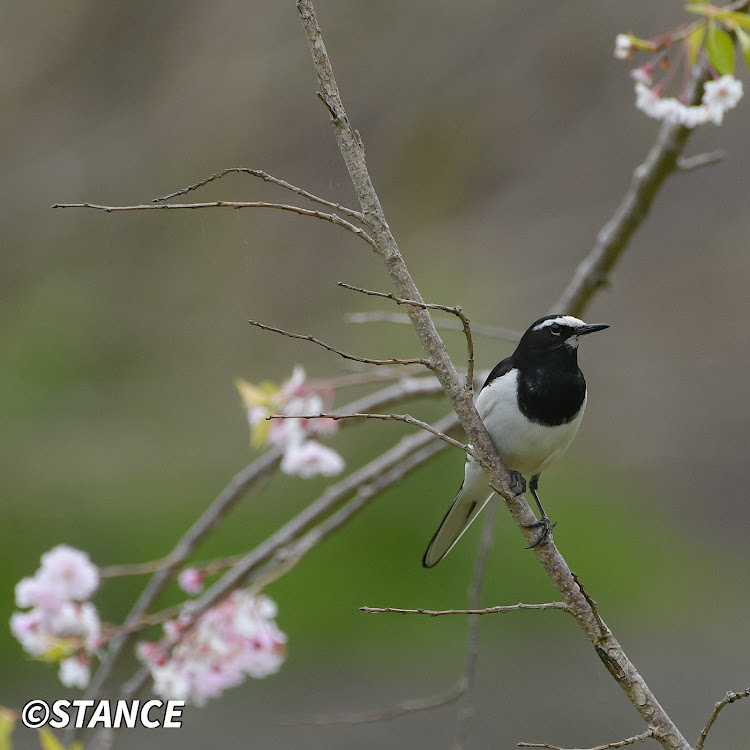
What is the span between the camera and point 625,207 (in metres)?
3.77

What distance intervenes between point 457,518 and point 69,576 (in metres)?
1.34

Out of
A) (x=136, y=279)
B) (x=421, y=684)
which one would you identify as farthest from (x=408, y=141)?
(x=421, y=684)

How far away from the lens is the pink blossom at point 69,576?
3459 millimetres

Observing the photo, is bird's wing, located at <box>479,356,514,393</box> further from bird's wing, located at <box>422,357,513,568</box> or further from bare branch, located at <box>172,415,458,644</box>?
bare branch, located at <box>172,415,458,644</box>

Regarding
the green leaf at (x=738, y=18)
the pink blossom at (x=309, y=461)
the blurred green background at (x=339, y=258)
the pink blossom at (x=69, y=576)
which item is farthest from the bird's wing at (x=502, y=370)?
the blurred green background at (x=339, y=258)

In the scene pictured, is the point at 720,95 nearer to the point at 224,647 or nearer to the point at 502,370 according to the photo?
the point at 502,370

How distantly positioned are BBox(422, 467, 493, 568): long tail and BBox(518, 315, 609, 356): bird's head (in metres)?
0.45

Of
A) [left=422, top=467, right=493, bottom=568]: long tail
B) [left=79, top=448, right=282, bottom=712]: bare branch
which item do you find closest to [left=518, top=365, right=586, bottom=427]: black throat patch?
[left=422, top=467, right=493, bottom=568]: long tail

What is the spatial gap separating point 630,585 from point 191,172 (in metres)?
6.95

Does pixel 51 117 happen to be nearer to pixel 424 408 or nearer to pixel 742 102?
pixel 424 408

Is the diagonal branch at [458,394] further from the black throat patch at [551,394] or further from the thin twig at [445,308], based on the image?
the black throat patch at [551,394]

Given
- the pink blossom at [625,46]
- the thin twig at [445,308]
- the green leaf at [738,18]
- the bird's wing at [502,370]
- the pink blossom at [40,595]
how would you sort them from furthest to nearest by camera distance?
the pink blossom at [40,595] < the bird's wing at [502,370] < the pink blossom at [625,46] < the green leaf at [738,18] < the thin twig at [445,308]

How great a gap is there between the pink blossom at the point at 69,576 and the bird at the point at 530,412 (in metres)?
1.16

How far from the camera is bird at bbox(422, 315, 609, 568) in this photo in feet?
9.97
